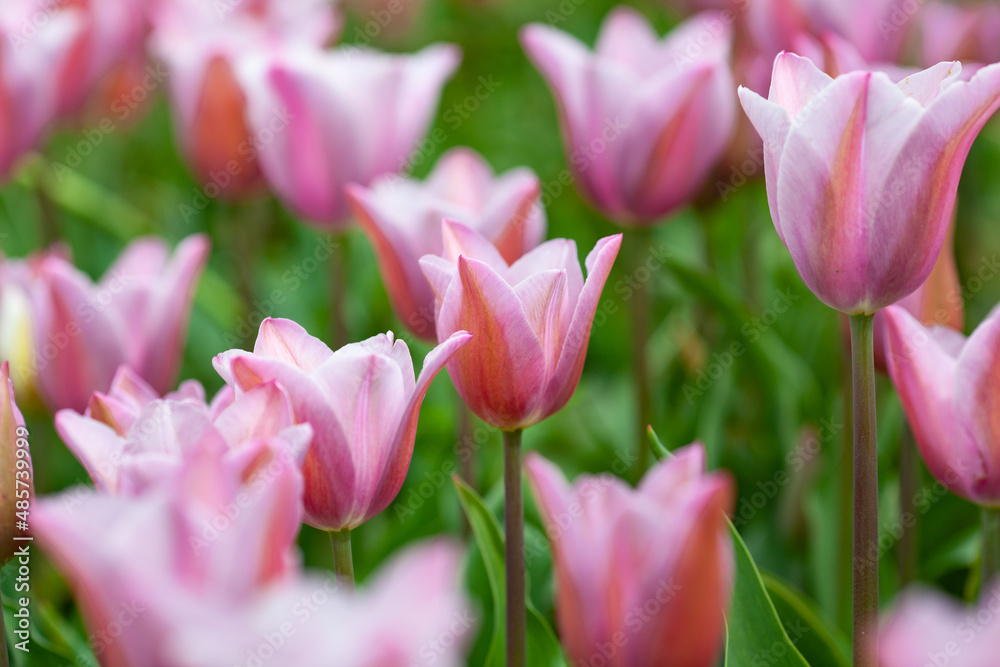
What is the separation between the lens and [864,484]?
0.57 m

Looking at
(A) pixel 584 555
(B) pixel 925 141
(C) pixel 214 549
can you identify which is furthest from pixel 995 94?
(C) pixel 214 549

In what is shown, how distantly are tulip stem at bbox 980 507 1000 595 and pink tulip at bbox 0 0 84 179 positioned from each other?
0.96 meters

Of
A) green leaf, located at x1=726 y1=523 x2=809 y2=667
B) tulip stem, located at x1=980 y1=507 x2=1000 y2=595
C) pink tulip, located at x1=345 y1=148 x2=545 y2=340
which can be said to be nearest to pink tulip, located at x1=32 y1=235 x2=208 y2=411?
pink tulip, located at x1=345 y1=148 x2=545 y2=340

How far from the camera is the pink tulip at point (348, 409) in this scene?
20.6 inches

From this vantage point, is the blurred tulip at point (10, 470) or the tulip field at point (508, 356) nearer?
the tulip field at point (508, 356)

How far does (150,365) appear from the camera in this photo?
2.89 ft

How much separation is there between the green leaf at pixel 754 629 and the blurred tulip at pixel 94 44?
0.95 m

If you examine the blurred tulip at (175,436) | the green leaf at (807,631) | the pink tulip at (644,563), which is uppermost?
the blurred tulip at (175,436)

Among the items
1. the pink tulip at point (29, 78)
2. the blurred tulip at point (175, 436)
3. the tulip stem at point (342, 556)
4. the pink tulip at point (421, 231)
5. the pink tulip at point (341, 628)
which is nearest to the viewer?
the pink tulip at point (341, 628)

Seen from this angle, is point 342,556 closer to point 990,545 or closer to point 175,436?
point 175,436

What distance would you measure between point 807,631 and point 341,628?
0.49 metres

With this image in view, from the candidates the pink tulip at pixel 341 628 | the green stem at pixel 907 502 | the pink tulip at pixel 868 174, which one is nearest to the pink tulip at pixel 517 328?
the pink tulip at pixel 868 174

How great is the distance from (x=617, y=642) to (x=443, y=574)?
0.47 feet

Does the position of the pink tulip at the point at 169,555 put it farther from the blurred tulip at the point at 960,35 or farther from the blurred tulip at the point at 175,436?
the blurred tulip at the point at 960,35
